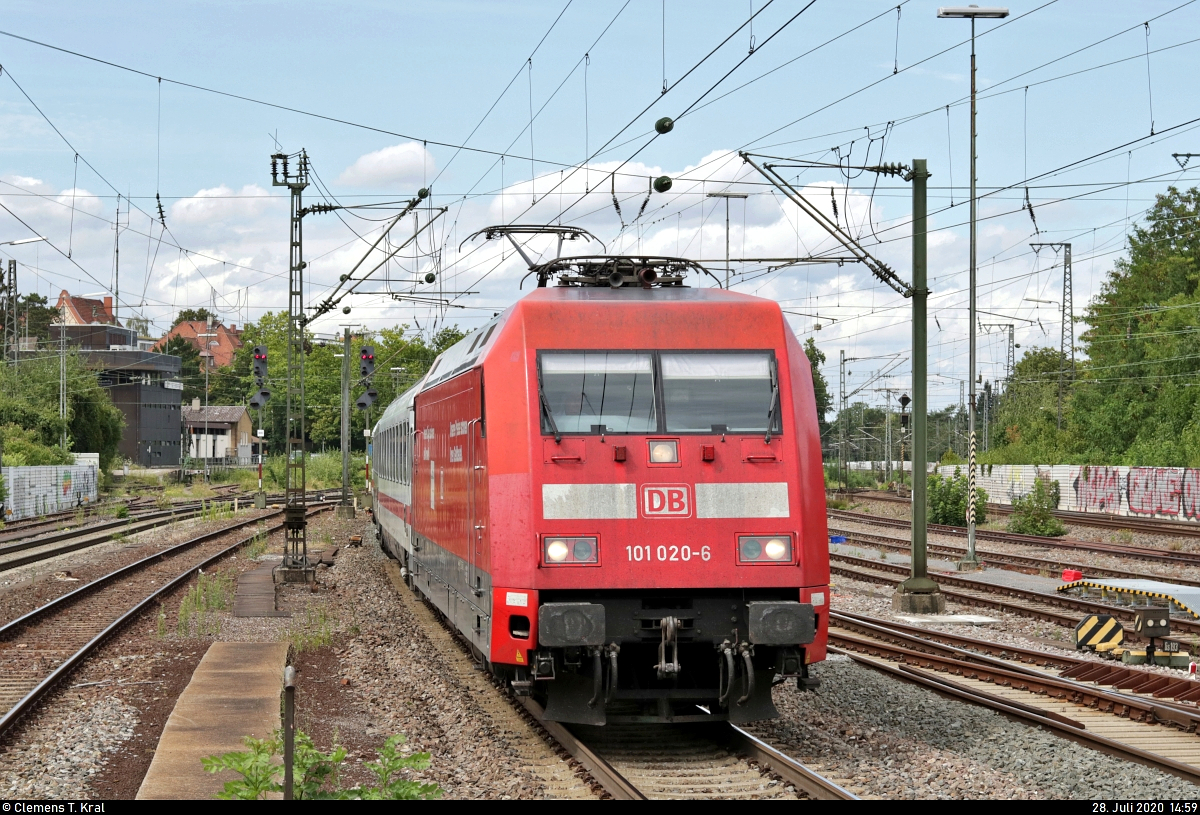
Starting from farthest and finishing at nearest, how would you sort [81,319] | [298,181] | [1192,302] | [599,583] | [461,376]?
[81,319] < [1192,302] < [298,181] < [461,376] < [599,583]

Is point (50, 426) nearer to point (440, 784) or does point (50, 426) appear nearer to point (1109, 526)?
point (1109, 526)

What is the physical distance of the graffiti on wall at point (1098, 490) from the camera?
41625 millimetres

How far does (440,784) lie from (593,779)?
1020mm

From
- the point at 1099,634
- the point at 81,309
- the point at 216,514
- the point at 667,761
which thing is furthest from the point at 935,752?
the point at 81,309

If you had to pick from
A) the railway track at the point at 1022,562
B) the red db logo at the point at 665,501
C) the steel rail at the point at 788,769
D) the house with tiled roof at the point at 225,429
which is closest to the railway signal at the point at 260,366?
the railway track at the point at 1022,562

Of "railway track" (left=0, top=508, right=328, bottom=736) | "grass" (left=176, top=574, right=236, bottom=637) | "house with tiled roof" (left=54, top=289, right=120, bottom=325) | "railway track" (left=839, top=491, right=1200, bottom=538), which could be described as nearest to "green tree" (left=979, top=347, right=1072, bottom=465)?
"railway track" (left=839, top=491, right=1200, bottom=538)

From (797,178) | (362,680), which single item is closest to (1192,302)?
(797,178)

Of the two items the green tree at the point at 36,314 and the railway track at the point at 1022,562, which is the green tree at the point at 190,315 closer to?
the green tree at the point at 36,314

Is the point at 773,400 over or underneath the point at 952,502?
over

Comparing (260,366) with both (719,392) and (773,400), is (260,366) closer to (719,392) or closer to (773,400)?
(719,392)

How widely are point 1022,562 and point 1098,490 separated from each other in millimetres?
20092

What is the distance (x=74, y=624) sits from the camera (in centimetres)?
1703

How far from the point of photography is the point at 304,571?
21688 mm

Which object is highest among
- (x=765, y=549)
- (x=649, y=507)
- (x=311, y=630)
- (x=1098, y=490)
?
(x=649, y=507)
